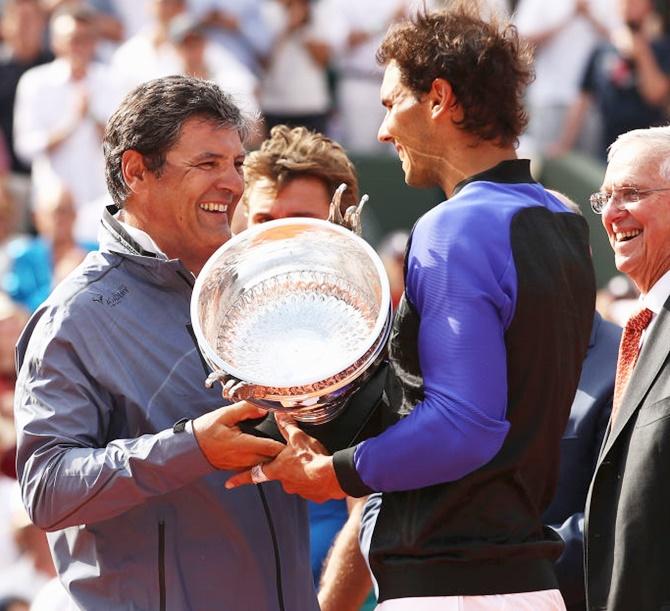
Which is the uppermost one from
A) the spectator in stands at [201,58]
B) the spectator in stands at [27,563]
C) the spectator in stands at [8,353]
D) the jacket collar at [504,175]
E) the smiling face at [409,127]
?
the smiling face at [409,127]

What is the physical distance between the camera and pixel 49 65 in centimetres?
825

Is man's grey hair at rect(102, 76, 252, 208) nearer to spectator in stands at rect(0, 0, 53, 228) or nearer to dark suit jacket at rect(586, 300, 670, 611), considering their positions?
dark suit jacket at rect(586, 300, 670, 611)

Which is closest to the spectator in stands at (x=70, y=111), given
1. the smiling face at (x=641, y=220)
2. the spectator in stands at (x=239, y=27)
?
the spectator in stands at (x=239, y=27)

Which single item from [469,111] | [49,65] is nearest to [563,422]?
[469,111]

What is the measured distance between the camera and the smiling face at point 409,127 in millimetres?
2803

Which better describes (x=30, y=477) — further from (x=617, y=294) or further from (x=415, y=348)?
(x=617, y=294)

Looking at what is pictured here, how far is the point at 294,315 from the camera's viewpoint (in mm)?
2799

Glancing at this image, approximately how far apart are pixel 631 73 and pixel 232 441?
6.49m

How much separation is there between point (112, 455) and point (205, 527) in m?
0.29

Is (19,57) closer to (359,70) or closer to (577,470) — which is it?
(359,70)

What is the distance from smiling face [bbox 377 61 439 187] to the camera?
9.20ft

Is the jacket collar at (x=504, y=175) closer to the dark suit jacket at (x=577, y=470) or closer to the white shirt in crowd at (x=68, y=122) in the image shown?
the dark suit jacket at (x=577, y=470)

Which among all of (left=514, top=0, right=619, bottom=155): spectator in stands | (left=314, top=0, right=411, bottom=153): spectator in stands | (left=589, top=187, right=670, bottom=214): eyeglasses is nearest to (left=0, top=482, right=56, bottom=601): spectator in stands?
(left=589, top=187, right=670, bottom=214): eyeglasses

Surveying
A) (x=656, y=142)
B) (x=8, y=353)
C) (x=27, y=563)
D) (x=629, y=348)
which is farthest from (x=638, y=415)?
(x=8, y=353)
